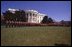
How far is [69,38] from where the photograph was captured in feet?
25.5

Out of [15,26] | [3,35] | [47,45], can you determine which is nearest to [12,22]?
[15,26]

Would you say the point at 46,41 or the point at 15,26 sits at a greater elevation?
the point at 15,26

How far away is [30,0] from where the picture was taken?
7.92 meters

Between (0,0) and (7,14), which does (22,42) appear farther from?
(7,14)

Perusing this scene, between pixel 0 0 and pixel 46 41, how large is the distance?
3317 millimetres

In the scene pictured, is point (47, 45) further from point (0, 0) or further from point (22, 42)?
point (0, 0)

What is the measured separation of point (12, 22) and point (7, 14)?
142 cm

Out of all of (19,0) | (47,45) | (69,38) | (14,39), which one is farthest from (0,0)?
(69,38)

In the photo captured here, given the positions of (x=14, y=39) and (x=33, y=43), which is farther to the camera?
(x=14, y=39)

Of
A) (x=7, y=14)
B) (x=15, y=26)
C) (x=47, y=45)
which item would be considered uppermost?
(x=7, y=14)

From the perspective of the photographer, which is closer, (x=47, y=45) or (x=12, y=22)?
(x=47, y=45)

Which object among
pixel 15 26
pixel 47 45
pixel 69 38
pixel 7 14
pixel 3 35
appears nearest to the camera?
pixel 47 45

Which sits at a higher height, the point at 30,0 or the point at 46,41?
the point at 30,0

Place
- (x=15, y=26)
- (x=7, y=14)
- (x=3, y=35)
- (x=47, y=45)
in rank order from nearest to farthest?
(x=47, y=45) < (x=3, y=35) < (x=15, y=26) < (x=7, y=14)
